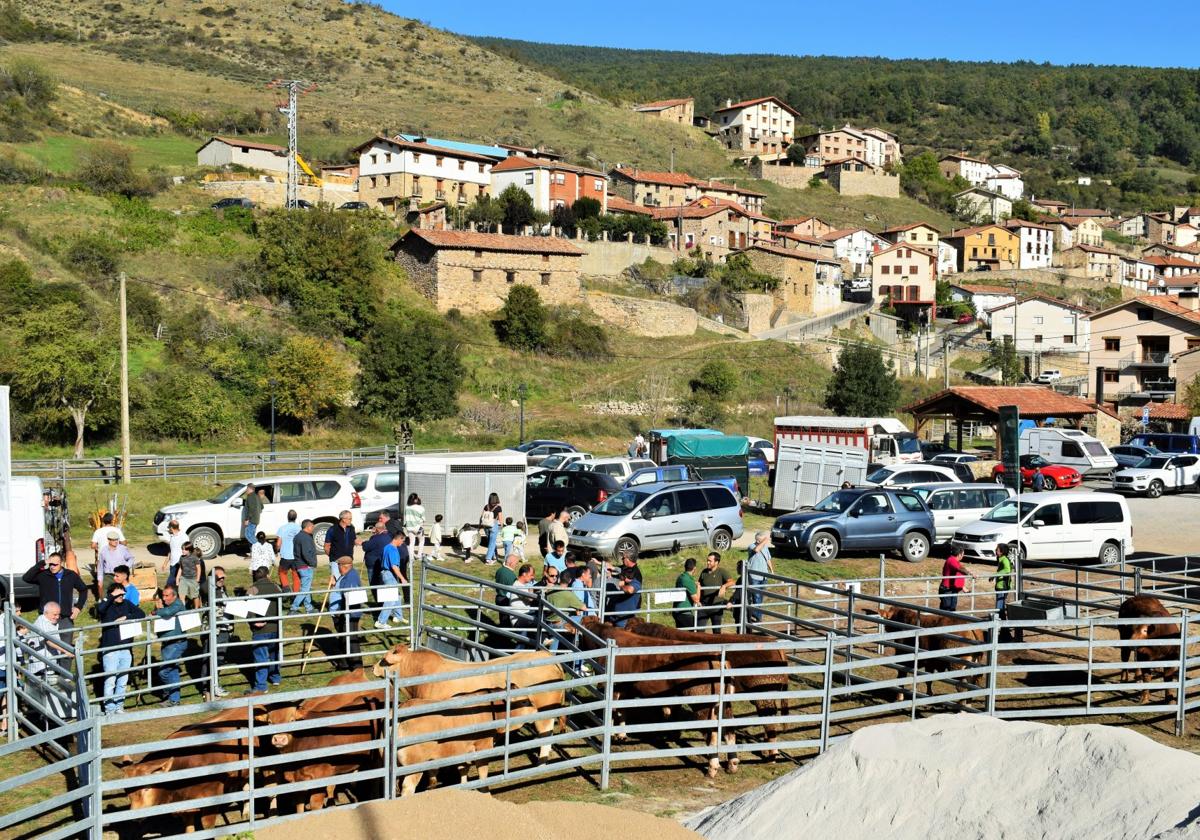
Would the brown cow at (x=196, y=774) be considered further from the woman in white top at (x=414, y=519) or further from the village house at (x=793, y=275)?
the village house at (x=793, y=275)

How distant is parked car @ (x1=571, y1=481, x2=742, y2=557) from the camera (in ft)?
73.5

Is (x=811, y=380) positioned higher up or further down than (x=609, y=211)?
further down

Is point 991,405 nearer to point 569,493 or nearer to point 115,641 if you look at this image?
point 569,493

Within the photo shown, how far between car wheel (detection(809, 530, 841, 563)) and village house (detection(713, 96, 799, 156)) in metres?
129

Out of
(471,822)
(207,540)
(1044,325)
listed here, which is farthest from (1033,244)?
(471,822)

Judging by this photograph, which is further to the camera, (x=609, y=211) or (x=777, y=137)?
(x=777, y=137)

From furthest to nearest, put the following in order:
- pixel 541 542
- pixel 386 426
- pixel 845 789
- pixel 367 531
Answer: pixel 386 426
pixel 367 531
pixel 541 542
pixel 845 789

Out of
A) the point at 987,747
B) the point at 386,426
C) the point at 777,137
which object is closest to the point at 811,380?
the point at 386,426

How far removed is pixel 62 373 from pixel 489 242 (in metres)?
29.0

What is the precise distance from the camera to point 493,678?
10.3m

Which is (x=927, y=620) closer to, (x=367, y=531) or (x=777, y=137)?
(x=367, y=531)

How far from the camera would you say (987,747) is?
30.1 feet

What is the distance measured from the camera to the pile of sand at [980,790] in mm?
8117

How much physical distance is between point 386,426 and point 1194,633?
32.8m
